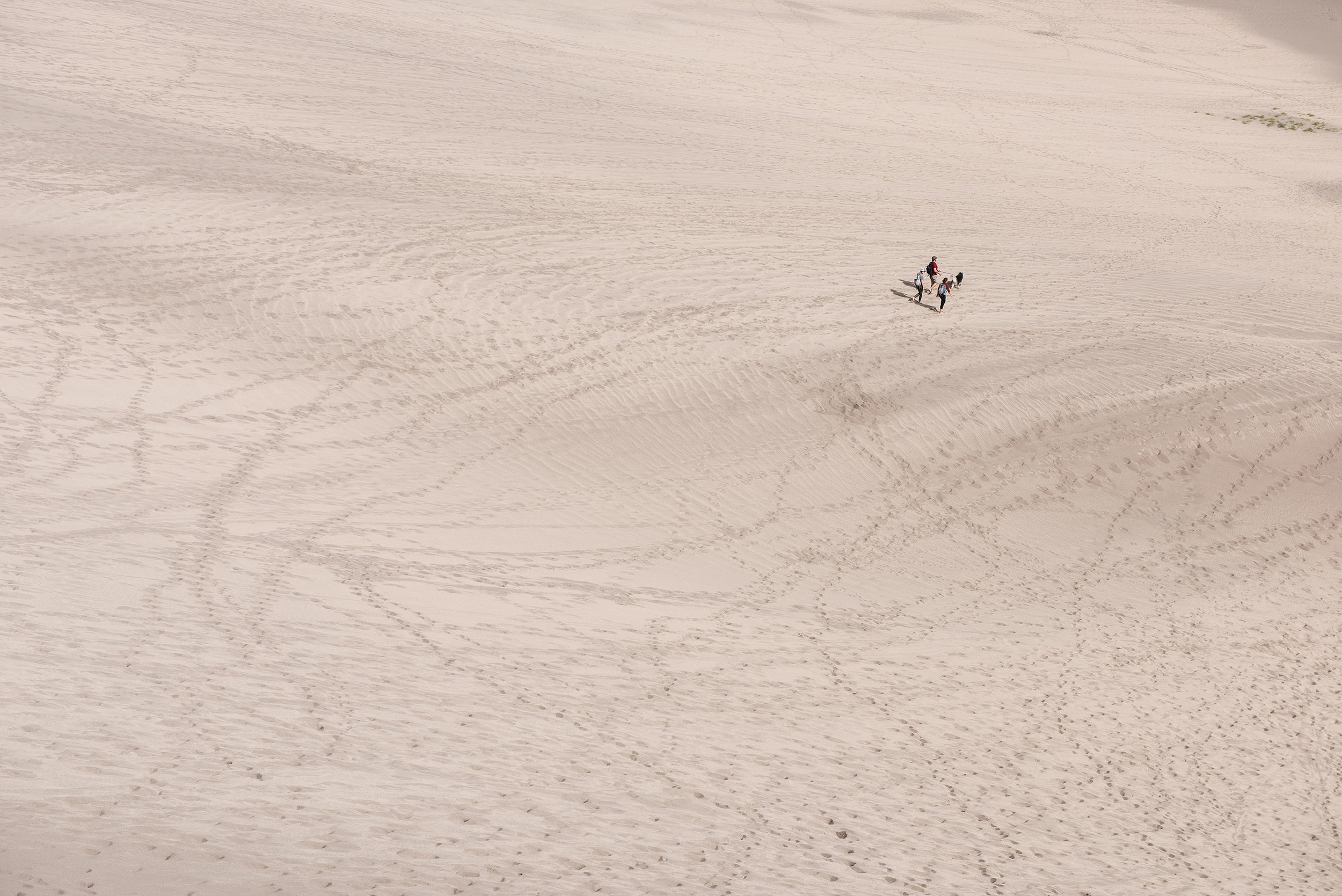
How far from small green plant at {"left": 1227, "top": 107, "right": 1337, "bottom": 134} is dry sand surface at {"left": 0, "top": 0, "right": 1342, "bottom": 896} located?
752 centimetres

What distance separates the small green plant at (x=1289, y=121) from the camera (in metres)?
34.1

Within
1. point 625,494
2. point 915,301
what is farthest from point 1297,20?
point 625,494

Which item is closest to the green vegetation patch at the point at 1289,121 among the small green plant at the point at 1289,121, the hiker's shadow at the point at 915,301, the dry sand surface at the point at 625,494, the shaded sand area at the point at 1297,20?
the small green plant at the point at 1289,121

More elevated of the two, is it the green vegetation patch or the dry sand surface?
the green vegetation patch

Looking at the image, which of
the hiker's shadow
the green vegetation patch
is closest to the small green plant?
the green vegetation patch

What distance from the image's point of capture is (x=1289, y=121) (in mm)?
34562

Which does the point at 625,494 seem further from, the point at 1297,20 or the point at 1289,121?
the point at 1297,20

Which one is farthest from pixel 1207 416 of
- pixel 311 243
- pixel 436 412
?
pixel 311 243

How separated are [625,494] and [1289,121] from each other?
31646 millimetres

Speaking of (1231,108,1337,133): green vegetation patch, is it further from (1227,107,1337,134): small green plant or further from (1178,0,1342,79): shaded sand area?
(1178,0,1342,79): shaded sand area

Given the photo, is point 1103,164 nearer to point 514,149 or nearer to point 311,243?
point 514,149

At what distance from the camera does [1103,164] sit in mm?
28516

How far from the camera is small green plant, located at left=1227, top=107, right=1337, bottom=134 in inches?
1342

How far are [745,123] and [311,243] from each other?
13.7 meters
